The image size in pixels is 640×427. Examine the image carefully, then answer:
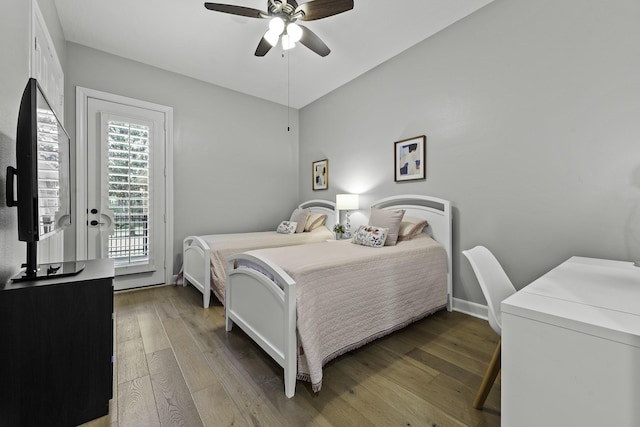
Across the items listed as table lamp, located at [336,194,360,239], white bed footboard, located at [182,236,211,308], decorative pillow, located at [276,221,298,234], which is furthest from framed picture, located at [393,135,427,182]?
white bed footboard, located at [182,236,211,308]

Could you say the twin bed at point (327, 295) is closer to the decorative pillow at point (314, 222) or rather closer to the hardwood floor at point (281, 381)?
the hardwood floor at point (281, 381)

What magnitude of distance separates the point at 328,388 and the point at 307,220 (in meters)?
2.67

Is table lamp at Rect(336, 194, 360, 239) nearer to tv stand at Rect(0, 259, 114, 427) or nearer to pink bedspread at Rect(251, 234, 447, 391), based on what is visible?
pink bedspread at Rect(251, 234, 447, 391)

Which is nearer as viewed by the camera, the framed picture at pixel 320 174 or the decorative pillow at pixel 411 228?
the decorative pillow at pixel 411 228

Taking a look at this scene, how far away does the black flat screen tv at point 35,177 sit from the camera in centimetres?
114

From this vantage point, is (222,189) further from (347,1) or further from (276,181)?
(347,1)

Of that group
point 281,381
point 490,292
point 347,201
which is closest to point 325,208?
point 347,201

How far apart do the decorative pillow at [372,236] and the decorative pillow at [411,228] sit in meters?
0.25

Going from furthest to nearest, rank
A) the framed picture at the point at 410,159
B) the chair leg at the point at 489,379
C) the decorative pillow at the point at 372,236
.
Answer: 1. the framed picture at the point at 410,159
2. the decorative pillow at the point at 372,236
3. the chair leg at the point at 489,379

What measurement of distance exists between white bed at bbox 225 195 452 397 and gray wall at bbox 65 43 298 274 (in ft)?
6.66

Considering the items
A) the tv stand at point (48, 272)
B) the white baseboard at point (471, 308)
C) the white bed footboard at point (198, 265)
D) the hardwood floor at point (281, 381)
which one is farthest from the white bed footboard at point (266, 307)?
the white baseboard at point (471, 308)

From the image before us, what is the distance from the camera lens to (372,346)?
206 centimetres

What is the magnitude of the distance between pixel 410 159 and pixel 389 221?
2.77 ft

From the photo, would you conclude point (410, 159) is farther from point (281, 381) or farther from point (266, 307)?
point (281, 381)
